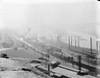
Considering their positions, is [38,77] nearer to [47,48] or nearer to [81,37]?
[47,48]

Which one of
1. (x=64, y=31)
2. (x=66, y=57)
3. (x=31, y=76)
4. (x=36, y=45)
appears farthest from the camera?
(x=64, y=31)

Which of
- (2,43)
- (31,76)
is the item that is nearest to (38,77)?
(31,76)

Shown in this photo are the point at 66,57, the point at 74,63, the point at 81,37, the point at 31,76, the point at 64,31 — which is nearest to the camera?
the point at 31,76

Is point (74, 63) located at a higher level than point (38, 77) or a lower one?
lower

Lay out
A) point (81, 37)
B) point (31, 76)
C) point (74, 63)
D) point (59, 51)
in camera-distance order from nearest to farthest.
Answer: point (31, 76) → point (74, 63) → point (59, 51) → point (81, 37)

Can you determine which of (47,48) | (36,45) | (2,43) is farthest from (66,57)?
(2,43)

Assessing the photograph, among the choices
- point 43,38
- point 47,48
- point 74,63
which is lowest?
point 74,63

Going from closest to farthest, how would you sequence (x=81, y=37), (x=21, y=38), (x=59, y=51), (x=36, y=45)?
(x=59, y=51) < (x=36, y=45) < (x=21, y=38) < (x=81, y=37)

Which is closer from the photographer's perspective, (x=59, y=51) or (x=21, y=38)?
(x=59, y=51)

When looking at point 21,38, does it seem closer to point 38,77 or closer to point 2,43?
point 2,43
